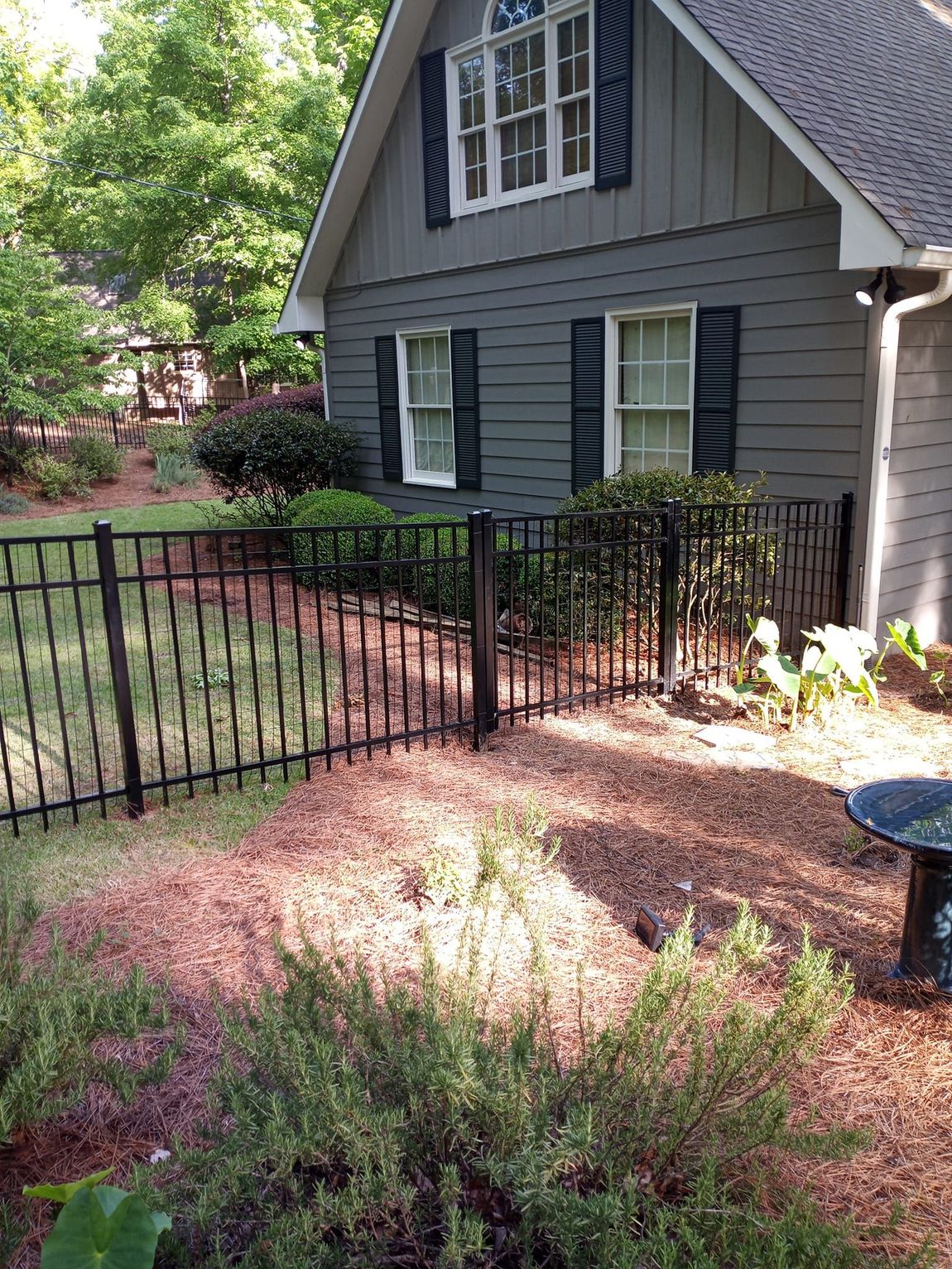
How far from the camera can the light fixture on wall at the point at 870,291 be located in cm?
628

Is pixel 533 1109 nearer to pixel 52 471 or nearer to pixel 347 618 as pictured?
pixel 347 618

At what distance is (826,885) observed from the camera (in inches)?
150

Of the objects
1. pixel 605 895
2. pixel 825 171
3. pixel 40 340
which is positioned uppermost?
pixel 825 171

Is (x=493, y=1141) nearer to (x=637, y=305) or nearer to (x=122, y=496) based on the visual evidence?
(x=637, y=305)

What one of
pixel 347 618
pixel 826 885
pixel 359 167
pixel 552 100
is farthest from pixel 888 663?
pixel 359 167

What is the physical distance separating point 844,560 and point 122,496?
13.7 metres

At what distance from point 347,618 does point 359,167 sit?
5705mm

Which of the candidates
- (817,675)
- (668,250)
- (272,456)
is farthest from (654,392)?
(272,456)

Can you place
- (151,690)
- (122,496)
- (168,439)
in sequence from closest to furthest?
(151,690)
(122,496)
(168,439)

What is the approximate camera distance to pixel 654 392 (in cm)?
837

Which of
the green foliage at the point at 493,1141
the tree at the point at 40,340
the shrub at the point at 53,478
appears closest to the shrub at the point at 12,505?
the shrub at the point at 53,478

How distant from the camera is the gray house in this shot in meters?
6.70

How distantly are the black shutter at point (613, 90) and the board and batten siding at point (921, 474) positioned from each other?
288 cm

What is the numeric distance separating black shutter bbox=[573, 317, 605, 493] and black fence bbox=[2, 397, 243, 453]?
453 inches
